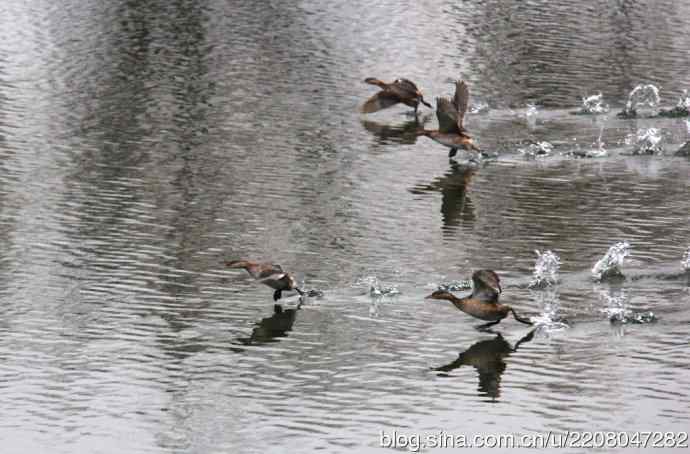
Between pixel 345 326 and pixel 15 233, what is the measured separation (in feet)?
19.3

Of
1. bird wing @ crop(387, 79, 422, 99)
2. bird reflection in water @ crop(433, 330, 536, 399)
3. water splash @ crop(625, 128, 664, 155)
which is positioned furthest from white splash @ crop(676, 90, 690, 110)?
bird reflection in water @ crop(433, 330, 536, 399)

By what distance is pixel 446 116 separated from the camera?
2423 centimetres

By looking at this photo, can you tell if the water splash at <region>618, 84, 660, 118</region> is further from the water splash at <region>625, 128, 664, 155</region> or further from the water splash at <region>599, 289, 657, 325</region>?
the water splash at <region>599, 289, 657, 325</region>

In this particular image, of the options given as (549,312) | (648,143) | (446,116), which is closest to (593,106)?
(648,143)

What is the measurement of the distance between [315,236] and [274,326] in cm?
388

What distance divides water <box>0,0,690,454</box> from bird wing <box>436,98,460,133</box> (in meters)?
0.67

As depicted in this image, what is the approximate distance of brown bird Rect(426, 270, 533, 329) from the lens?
1561 centimetres

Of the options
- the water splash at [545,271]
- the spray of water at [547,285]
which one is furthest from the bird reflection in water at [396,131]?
the water splash at [545,271]

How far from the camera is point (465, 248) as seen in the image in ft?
63.6

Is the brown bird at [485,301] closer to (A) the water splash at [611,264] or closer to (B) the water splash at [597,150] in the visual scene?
(A) the water splash at [611,264]

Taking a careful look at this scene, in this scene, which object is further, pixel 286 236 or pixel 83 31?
pixel 83 31

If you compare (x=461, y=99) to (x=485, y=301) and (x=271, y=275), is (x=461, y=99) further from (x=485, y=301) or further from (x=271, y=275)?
(x=485, y=301)

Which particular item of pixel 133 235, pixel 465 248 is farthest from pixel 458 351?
pixel 133 235

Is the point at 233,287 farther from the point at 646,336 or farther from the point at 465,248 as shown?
the point at 646,336
